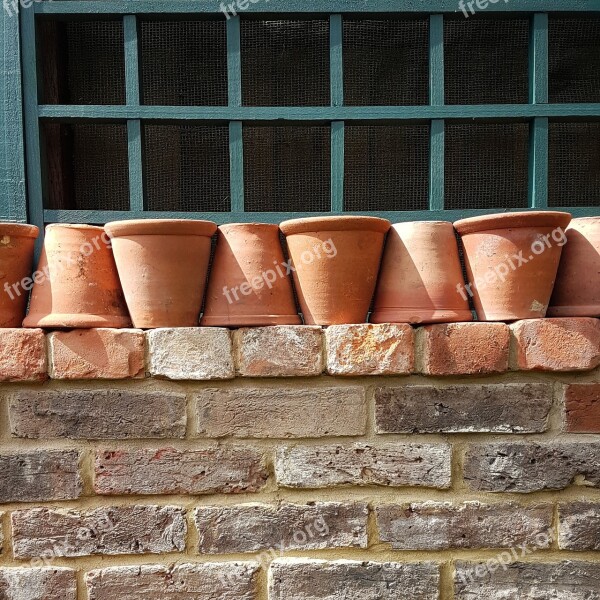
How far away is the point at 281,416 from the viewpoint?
115 centimetres

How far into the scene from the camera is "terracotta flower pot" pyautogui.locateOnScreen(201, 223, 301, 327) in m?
1.15

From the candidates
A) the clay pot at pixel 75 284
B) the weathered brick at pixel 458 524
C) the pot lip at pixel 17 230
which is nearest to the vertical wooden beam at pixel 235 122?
the clay pot at pixel 75 284

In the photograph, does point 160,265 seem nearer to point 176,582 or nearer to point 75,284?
point 75,284

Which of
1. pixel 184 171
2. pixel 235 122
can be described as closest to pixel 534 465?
pixel 235 122

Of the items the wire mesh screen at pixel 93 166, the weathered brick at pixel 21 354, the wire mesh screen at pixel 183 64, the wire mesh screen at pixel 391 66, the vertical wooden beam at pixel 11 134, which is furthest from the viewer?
the wire mesh screen at pixel 391 66

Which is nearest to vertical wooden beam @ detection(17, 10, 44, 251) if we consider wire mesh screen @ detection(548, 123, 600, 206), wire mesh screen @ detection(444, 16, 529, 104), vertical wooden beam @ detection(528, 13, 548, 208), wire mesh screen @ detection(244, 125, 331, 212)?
wire mesh screen @ detection(244, 125, 331, 212)

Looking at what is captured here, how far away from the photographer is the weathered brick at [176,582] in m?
1.15

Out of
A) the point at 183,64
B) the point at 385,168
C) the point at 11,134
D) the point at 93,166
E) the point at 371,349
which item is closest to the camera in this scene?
the point at 371,349

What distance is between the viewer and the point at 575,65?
1.97m

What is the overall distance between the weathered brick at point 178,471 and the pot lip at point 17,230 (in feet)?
1.57

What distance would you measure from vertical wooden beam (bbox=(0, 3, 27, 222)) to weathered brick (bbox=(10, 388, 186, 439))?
0.44 metres

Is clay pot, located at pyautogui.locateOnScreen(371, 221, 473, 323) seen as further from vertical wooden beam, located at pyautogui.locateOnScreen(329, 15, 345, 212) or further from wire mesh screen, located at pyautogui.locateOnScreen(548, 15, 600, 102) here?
wire mesh screen, located at pyautogui.locateOnScreen(548, 15, 600, 102)

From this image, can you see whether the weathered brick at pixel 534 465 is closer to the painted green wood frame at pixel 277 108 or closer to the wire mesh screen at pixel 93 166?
the painted green wood frame at pixel 277 108

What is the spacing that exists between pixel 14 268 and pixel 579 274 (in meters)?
1.18
